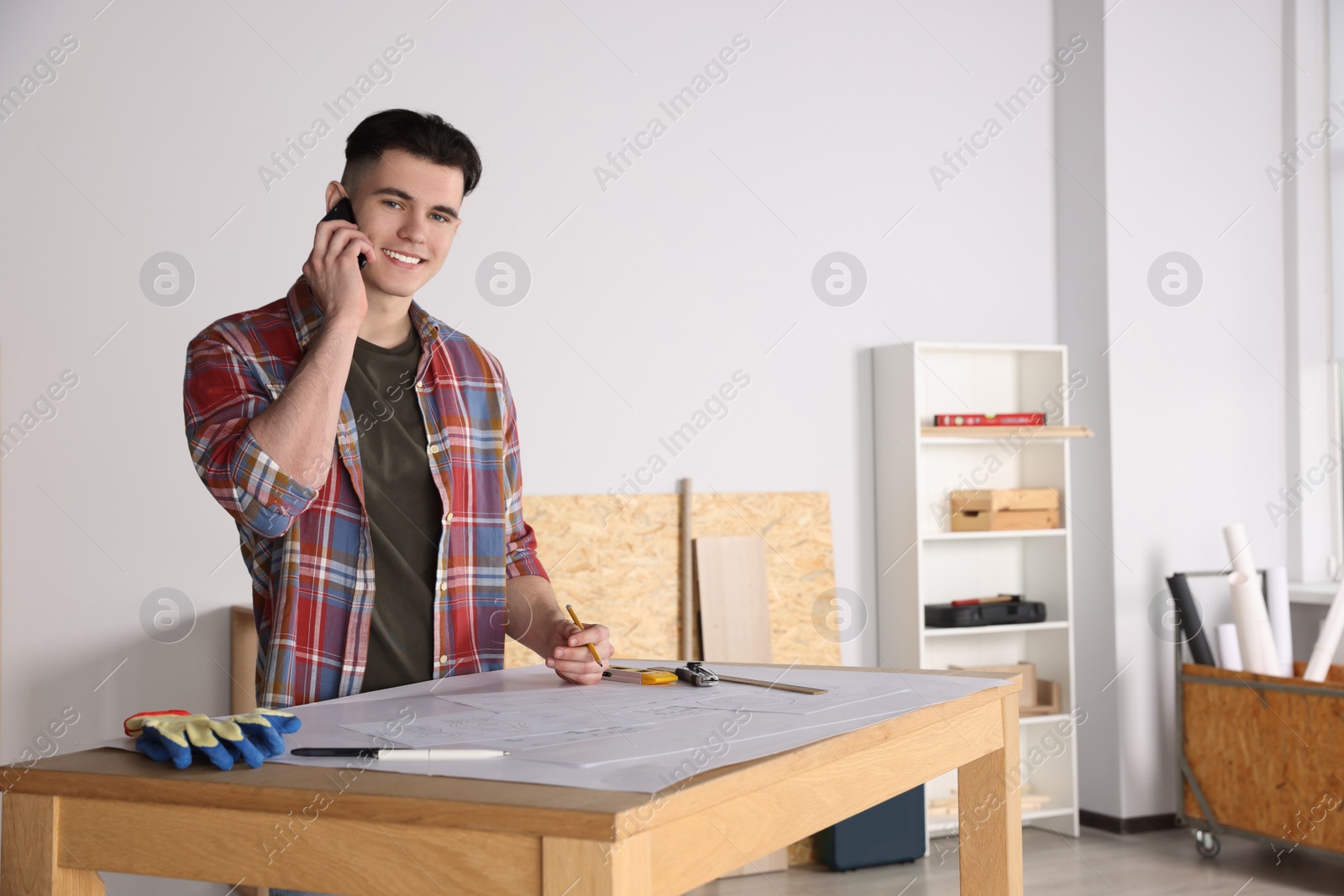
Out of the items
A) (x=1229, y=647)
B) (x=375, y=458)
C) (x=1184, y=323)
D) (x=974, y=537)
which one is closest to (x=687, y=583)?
(x=974, y=537)

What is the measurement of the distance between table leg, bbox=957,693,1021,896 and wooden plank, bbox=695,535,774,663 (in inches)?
87.0

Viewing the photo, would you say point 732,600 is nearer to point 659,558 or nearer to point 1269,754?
point 659,558

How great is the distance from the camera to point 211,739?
3.85ft

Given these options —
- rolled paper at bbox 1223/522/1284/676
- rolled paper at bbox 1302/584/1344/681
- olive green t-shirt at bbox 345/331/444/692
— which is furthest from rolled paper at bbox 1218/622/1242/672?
olive green t-shirt at bbox 345/331/444/692

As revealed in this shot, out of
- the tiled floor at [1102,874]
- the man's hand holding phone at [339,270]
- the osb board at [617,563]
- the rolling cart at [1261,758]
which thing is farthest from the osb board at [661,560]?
the man's hand holding phone at [339,270]

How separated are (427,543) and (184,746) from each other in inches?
25.3

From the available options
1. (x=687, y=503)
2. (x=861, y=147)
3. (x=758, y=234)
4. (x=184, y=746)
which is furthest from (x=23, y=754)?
(x=861, y=147)

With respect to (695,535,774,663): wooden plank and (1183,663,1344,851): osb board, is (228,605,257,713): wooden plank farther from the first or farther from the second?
(1183,663,1344,851): osb board

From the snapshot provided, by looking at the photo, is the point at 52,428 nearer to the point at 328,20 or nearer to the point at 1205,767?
A: the point at 328,20

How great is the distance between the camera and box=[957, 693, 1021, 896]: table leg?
1884 mm

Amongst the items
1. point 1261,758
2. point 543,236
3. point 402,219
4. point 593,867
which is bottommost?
point 1261,758

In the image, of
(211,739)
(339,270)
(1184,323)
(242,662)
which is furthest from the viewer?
(1184,323)

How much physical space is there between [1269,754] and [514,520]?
10.5 ft

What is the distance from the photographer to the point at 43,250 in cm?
343
